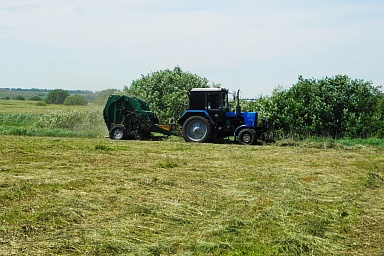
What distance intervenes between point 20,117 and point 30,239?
22.2m

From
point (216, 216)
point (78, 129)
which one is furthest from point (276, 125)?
point (216, 216)

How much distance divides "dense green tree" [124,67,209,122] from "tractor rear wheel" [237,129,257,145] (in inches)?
181

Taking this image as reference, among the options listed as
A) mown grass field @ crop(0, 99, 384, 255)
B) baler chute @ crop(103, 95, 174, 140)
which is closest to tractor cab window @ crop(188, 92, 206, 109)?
baler chute @ crop(103, 95, 174, 140)

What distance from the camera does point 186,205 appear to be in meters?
7.07

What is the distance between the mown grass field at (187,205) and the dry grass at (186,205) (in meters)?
0.02

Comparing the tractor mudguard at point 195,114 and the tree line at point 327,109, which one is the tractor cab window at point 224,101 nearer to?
the tractor mudguard at point 195,114

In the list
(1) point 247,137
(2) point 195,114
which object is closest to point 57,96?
(2) point 195,114

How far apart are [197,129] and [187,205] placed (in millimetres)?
9657

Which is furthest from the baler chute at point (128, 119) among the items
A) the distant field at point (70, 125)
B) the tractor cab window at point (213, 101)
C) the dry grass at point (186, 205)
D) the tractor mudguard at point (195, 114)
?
the dry grass at point (186, 205)

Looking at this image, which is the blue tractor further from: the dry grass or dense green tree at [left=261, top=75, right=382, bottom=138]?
the dry grass

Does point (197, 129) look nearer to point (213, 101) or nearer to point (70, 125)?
point (213, 101)

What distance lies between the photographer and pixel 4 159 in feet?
36.3

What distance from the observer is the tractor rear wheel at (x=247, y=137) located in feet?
53.0

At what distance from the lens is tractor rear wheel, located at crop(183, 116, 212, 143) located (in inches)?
647
